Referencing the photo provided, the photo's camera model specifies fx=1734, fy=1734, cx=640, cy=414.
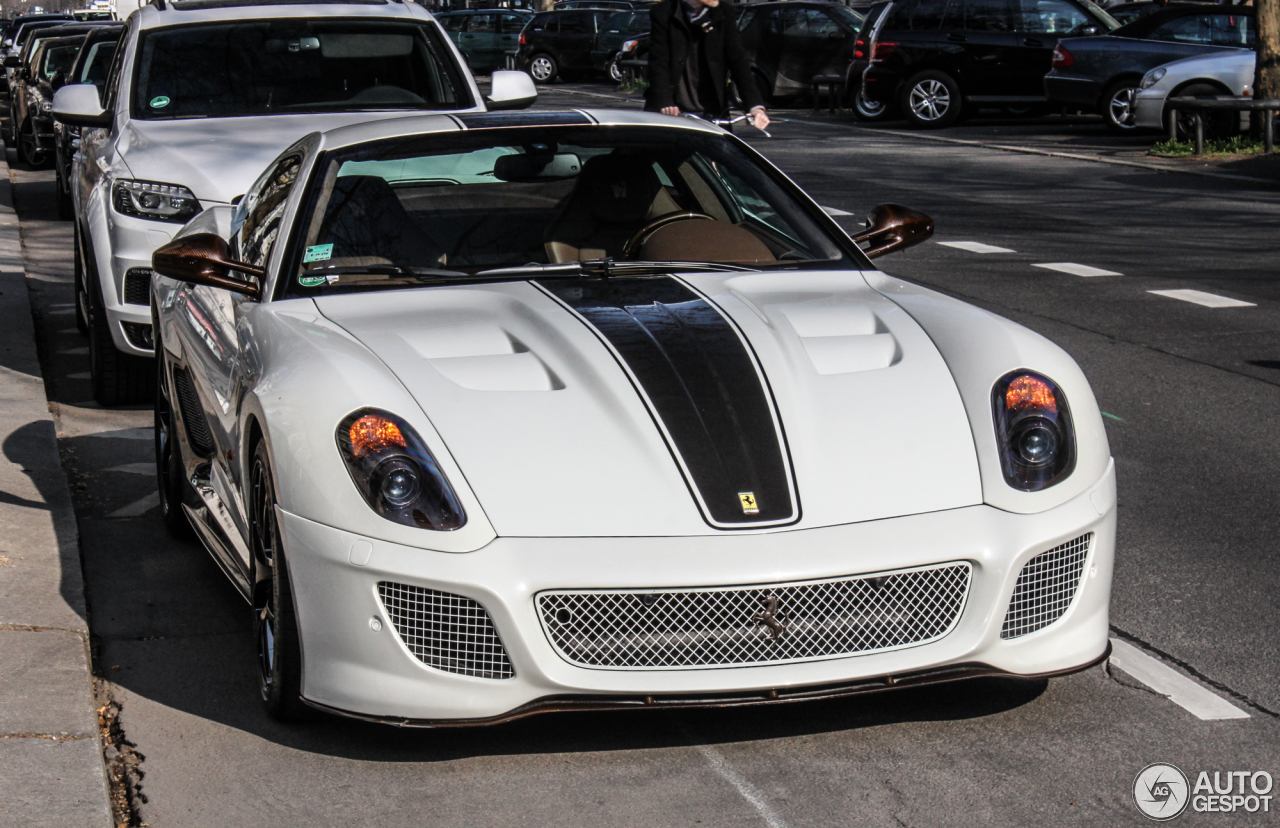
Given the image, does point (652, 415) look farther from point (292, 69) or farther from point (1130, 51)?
point (1130, 51)

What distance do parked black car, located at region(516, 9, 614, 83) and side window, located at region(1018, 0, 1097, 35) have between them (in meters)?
17.8

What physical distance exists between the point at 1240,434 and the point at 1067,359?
9.85 ft

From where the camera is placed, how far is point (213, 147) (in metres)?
8.02

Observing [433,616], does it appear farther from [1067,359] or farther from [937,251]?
[937,251]

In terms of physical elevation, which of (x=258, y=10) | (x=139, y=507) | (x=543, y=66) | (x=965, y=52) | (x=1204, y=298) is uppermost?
(x=258, y=10)

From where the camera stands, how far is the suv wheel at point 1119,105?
69.6ft

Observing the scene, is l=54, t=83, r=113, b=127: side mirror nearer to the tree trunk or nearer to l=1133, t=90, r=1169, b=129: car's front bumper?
the tree trunk

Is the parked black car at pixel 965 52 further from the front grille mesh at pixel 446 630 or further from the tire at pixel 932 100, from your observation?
the front grille mesh at pixel 446 630

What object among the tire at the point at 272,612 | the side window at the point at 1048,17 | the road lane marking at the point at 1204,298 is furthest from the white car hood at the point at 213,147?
the side window at the point at 1048,17

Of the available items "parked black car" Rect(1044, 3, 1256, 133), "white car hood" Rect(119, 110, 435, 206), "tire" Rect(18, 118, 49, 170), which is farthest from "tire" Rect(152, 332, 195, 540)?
"parked black car" Rect(1044, 3, 1256, 133)

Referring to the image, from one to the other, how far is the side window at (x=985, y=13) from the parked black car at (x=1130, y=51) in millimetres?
2364

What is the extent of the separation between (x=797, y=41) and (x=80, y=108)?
2154 centimetres

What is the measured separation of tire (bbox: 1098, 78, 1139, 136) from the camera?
21.2m

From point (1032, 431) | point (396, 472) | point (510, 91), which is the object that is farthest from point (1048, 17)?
point (396, 472)
